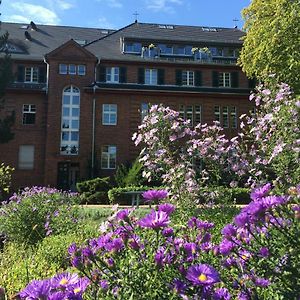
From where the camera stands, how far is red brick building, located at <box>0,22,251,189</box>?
35.3m

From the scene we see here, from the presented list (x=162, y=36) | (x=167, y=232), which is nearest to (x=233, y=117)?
(x=162, y=36)

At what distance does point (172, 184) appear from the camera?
23.4ft

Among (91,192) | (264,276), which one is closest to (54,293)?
(264,276)

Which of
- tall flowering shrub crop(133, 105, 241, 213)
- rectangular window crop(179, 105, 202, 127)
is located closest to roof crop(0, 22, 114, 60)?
rectangular window crop(179, 105, 202, 127)

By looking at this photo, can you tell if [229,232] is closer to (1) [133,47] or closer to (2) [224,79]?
(2) [224,79]

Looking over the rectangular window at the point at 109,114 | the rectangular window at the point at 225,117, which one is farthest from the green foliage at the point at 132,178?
the rectangular window at the point at 225,117

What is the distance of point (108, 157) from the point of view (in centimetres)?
3562

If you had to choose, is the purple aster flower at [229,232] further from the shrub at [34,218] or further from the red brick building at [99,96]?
the red brick building at [99,96]

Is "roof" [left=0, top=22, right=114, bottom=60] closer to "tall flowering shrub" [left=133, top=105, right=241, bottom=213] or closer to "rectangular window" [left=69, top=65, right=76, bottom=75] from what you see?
"rectangular window" [left=69, top=65, right=76, bottom=75]

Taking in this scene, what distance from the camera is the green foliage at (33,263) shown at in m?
5.22

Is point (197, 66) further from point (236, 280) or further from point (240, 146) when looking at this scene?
point (236, 280)

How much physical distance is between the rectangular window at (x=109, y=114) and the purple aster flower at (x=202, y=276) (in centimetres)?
3434

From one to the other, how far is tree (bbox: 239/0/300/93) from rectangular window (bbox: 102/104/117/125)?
11140 mm

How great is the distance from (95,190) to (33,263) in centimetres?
2231
